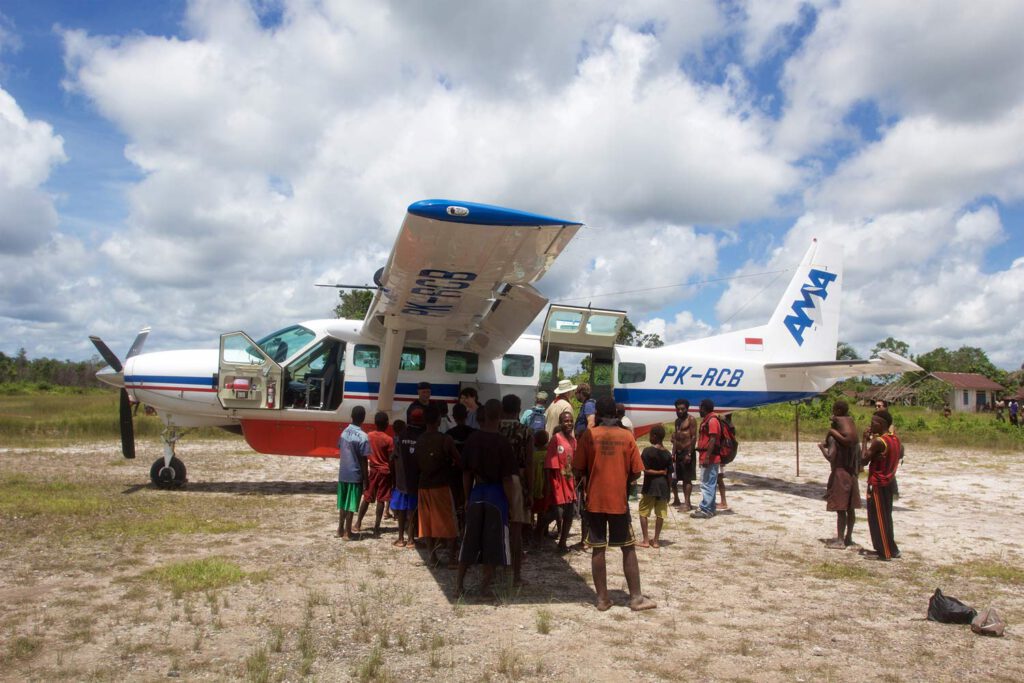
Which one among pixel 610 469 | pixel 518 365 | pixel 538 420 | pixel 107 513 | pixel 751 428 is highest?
pixel 518 365

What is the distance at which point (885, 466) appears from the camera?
7.66 metres

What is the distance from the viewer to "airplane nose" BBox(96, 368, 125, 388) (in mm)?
11070

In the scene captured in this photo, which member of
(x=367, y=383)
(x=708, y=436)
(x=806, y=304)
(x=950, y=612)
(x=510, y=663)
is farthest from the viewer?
(x=806, y=304)

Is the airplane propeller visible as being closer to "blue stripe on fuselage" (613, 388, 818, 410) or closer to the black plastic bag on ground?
"blue stripe on fuselage" (613, 388, 818, 410)

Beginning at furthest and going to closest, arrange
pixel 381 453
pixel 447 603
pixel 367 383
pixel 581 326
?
1. pixel 581 326
2. pixel 367 383
3. pixel 381 453
4. pixel 447 603

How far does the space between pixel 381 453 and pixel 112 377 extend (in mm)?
5585

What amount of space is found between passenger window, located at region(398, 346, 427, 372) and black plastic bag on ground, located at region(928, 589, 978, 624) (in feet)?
26.5

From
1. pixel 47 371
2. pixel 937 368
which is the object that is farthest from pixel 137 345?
pixel 937 368

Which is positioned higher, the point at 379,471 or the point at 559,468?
the point at 559,468

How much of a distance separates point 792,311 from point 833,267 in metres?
1.25

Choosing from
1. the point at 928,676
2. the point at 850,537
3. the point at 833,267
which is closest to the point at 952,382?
the point at 833,267

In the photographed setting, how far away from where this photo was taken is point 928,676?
14.7 feet

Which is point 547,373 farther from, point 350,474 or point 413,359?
point 350,474

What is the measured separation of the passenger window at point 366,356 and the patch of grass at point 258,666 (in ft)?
23.4
